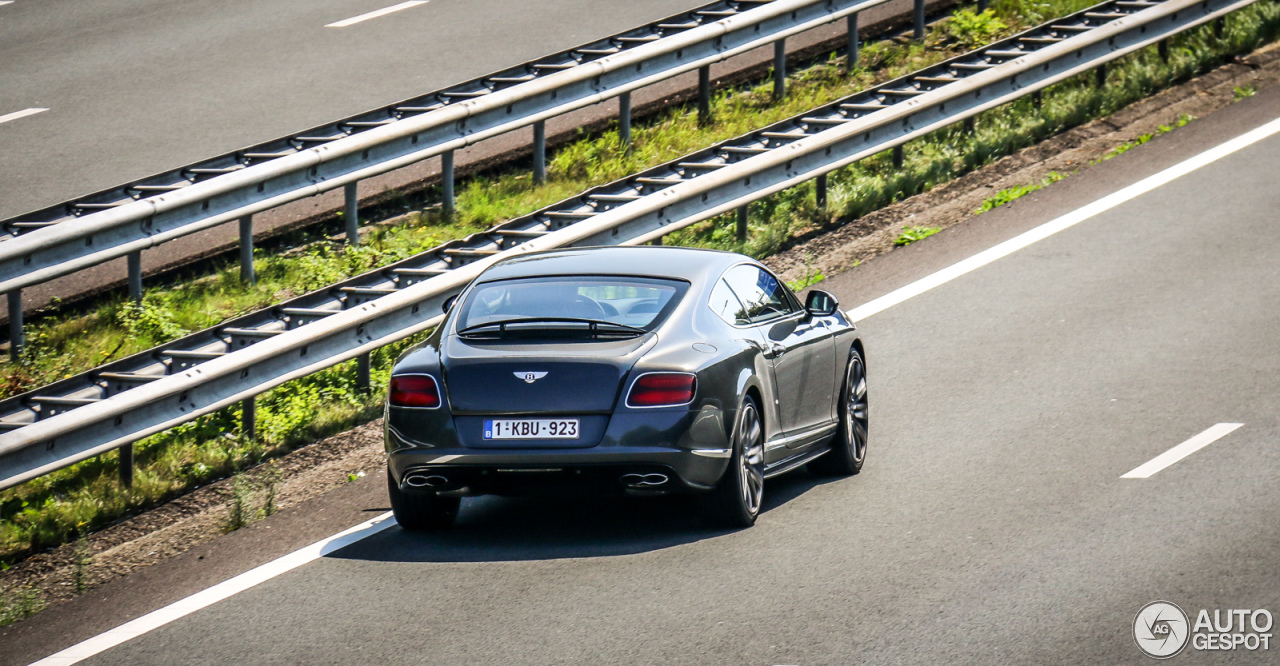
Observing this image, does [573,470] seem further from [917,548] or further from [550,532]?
[917,548]

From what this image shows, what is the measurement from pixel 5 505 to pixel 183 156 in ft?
19.6

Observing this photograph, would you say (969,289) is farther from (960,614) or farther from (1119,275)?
(960,614)

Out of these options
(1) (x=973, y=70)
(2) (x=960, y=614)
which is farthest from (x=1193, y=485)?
(1) (x=973, y=70)

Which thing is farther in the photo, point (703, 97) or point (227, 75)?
point (227, 75)

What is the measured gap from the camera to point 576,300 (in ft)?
27.7

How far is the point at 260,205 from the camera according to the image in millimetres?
11508

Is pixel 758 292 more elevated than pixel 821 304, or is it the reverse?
pixel 758 292

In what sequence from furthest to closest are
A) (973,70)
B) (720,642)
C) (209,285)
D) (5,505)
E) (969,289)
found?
(973,70), (969,289), (209,285), (5,505), (720,642)

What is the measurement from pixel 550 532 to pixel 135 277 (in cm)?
424

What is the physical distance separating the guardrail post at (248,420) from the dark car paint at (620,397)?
192 cm

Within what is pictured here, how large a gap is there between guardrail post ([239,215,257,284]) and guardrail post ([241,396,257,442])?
2.09 m

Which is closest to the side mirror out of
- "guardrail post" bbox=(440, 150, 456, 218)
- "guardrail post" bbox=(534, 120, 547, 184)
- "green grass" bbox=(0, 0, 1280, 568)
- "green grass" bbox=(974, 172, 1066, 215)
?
"green grass" bbox=(0, 0, 1280, 568)

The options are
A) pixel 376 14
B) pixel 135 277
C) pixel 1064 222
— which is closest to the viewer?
pixel 135 277

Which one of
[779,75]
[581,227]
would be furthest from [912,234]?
[581,227]
